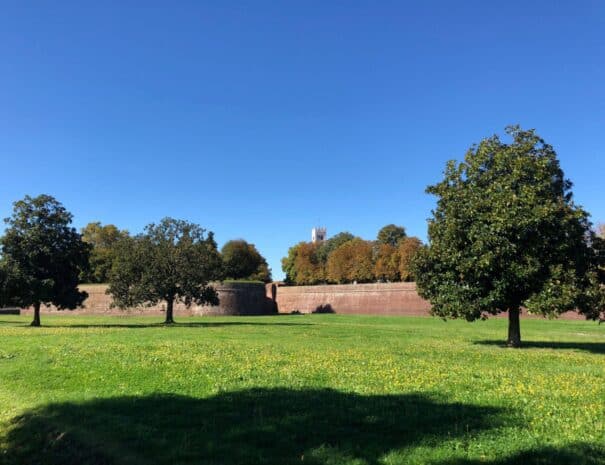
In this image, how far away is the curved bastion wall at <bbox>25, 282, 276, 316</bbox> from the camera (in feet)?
251

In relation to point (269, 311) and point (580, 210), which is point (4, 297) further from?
point (269, 311)

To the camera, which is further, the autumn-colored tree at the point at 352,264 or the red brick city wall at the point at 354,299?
the autumn-colored tree at the point at 352,264

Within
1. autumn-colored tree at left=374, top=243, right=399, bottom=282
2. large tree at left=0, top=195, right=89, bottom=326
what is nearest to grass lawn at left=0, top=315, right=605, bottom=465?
large tree at left=0, top=195, right=89, bottom=326

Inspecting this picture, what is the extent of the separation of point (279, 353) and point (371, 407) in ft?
30.0

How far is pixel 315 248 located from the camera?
13025 centimetres

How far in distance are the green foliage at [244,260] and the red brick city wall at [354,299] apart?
27.4 m

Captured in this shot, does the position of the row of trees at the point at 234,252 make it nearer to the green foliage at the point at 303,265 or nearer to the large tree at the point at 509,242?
the green foliage at the point at 303,265

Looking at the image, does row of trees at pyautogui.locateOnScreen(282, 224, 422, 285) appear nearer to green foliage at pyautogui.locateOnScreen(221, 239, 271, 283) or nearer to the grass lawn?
green foliage at pyautogui.locateOnScreen(221, 239, 271, 283)

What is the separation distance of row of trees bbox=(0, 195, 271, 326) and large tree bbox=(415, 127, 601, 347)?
25.1 meters

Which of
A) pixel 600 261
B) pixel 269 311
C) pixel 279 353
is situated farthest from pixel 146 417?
pixel 269 311

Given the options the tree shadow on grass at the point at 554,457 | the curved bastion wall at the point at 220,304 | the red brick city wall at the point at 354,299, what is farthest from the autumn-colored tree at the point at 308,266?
the tree shadow on grass at the point at 554,457

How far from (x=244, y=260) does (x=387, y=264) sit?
124 feet

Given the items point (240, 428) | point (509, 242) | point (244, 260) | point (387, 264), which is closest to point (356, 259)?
point (387, 264)

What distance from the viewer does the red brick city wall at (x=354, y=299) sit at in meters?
73.3
